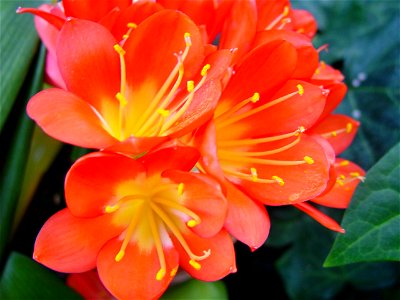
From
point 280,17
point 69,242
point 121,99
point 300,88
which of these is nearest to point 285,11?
point 280,17

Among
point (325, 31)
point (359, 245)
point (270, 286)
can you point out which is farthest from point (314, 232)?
point (325, 31)

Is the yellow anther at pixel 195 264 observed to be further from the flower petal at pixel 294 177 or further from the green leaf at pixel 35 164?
the green leaf at pixel 35 164

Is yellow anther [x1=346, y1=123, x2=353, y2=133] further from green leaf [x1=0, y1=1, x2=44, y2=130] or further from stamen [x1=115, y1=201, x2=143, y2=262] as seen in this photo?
green leaf [x1=0, y1=1, x2=44, y2=130]

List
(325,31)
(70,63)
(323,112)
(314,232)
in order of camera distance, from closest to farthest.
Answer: (70,63) → (323,112) → (314,232) → (325,31)

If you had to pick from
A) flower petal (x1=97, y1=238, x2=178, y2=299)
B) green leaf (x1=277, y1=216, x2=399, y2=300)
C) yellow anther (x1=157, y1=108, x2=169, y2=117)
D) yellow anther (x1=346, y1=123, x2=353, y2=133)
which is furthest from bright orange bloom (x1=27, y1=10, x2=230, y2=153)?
green leaf (x1=277, y1=216, x2=399, y2=300)

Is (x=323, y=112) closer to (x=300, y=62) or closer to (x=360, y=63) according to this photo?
(x=300, y=62)

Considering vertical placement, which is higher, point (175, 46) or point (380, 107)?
point (175, 46)
